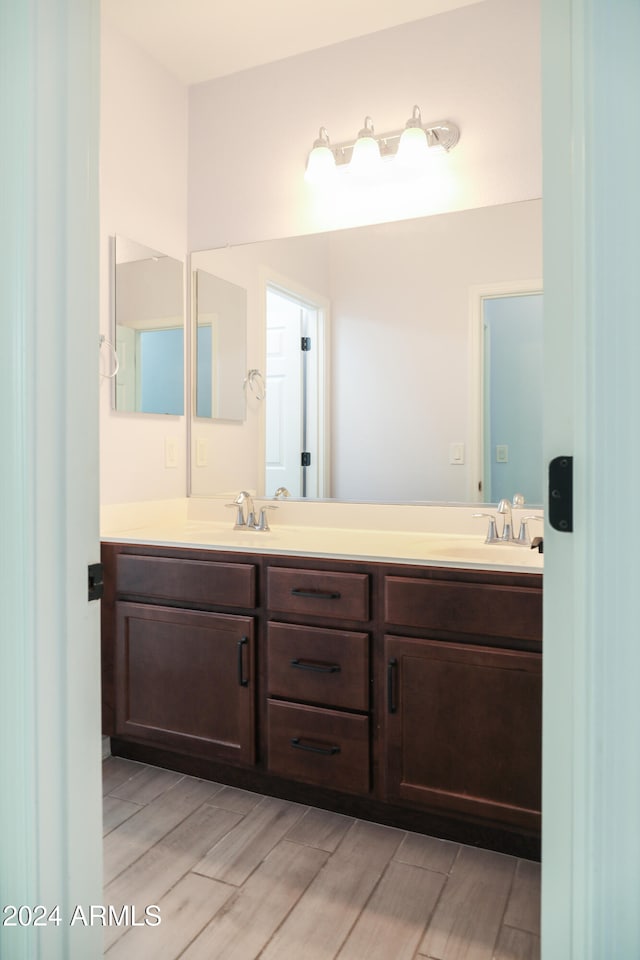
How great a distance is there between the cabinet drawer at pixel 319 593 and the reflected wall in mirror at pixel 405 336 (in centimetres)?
56

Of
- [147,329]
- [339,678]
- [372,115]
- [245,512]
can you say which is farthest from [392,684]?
[372,115]

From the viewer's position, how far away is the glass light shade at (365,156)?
89.7 inches

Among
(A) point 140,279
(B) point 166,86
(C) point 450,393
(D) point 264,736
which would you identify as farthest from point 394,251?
(D) point 264,736

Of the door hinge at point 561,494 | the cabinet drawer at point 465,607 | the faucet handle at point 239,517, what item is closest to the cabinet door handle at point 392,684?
the cabinet drawer at point 465,607

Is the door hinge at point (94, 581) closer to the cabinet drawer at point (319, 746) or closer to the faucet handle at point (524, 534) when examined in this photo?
the cabinet drawer at point (319, 746)

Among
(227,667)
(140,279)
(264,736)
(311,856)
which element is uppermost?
(140,279)

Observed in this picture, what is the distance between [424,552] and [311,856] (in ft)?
2.82

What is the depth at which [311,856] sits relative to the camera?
1.75m

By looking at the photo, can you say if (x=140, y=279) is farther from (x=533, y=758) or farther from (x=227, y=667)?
(x=533, y=758)

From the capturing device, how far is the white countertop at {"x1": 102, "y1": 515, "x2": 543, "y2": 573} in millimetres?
1769

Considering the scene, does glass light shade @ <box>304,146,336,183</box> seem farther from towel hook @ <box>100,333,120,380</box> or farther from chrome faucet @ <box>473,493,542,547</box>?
chrome faucet @ <box>473,493,542,547</box>

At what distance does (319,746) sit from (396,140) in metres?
1.98

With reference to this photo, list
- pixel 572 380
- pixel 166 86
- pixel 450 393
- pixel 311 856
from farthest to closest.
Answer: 1. pixel 166 86
2. pixel 450 393
3. pixel 311 856
4. pixel 572 380

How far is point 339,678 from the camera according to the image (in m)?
1.85
